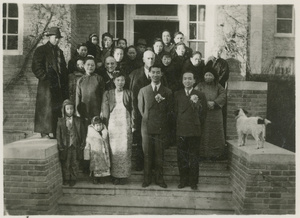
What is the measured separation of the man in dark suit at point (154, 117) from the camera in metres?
4.07

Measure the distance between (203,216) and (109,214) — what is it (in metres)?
1.18

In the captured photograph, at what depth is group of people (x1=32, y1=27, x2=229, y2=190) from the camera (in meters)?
4.11

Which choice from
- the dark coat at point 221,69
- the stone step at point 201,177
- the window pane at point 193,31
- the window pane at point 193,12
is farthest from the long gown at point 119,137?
the window pane at point 193,12

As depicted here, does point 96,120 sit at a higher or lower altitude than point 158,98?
lower

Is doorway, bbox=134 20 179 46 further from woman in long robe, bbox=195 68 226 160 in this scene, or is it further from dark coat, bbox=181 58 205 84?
woman in long robe, bbox=195 68 226 160

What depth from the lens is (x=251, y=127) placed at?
13.6ft

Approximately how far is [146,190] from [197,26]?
3561mm

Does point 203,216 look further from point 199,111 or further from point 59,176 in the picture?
point 59,176

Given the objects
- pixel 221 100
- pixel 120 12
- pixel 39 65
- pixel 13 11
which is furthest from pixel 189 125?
pixel 13 11

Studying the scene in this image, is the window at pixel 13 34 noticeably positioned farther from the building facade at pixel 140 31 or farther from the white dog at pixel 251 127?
the white dog at pixel 251 127

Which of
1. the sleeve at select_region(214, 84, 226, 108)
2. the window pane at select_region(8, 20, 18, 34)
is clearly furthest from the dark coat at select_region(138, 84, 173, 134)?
the window pane at select_region(8, 20, 18, 34)

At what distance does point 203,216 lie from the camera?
13.0 ft

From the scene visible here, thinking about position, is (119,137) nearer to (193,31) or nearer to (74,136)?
(74,136)

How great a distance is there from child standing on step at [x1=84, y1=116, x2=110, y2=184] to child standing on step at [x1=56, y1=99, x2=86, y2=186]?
127mm
